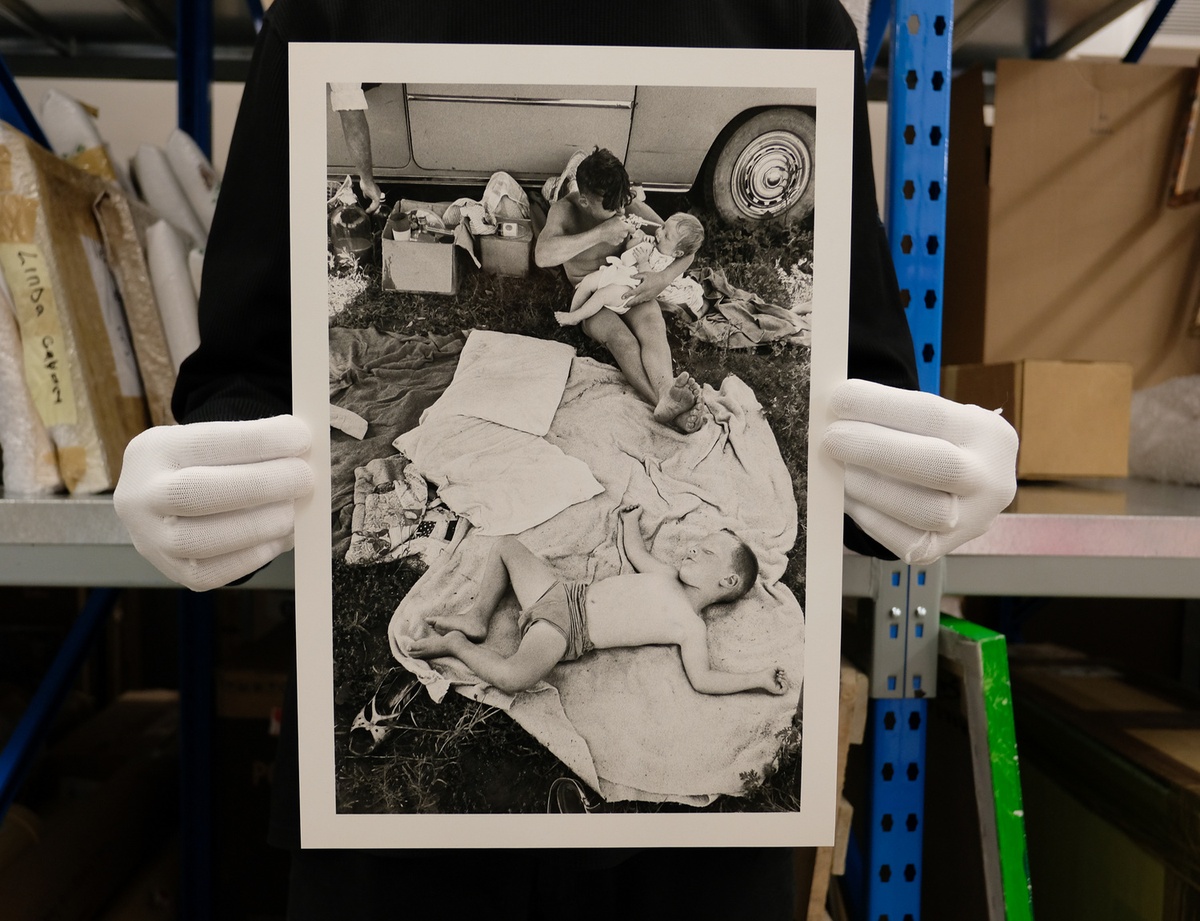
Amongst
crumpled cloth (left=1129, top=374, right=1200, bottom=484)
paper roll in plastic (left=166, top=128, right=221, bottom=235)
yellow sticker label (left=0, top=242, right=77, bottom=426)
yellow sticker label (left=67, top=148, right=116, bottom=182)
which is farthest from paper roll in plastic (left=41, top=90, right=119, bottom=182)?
crumpled cloth (left=1129, top=374, right=1200, bottom=484)

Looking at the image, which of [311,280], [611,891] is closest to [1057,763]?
[611,891]

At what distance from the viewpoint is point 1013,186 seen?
0.94 metres

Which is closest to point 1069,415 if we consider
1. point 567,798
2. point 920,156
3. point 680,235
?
point 920,156

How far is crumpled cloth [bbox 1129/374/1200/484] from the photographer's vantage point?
923 mm

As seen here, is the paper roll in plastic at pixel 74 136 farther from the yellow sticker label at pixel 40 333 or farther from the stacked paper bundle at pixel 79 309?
the yellow sticker label at pixel 40 333

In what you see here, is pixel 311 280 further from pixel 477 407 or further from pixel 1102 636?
pixel 1102 636

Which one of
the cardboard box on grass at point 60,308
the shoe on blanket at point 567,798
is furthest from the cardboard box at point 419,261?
the cardboard box on grass at point 60,308

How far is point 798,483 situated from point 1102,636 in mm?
1418

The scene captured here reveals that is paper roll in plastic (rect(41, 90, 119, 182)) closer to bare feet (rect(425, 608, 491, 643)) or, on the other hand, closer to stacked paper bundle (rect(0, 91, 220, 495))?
stacked paper bundle (rect(0, 91, 220, 495))

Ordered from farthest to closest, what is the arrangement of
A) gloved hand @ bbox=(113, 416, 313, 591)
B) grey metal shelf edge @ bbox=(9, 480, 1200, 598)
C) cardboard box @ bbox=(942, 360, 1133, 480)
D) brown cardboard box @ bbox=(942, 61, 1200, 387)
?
brown cardboard box @ bbox=(942, 61, 1200, 387) → cardboard box @ bbox=(942, 360, 1133, 480) → grey metal shelf edge @ bbox=(9, 480, 1200, 598) → gloved hand @ bbox=(113, 416, 313, 591)

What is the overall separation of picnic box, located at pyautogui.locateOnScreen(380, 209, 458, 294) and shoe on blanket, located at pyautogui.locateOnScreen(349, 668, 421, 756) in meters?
0.26

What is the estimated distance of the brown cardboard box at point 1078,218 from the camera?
95cm

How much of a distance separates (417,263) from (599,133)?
0.14 m

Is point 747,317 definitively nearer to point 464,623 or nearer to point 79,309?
point 464,623
